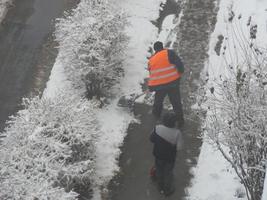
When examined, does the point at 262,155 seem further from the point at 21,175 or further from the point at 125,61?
the point at 125,61

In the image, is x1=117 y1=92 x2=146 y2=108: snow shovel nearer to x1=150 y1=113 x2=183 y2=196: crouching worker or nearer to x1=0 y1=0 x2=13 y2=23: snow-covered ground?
x1=150 y1=113 x2=183 y2=196: crouching worker

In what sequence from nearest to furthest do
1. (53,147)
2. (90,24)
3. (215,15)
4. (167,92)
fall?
1. (53,147)
2. (167,92)
3. (90,24)
4. (215,15)

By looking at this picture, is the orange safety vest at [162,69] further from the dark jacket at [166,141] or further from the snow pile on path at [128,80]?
the dark jacket at [166,141]

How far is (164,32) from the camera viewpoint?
12.7 metres

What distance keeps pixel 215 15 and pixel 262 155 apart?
222 inches

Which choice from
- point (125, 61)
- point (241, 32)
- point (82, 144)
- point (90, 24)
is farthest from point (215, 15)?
point (82, 144)

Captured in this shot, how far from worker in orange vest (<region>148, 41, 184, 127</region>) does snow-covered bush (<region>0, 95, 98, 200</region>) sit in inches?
51.0

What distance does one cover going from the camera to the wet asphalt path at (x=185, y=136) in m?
9.68

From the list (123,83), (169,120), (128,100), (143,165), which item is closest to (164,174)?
(143,165)

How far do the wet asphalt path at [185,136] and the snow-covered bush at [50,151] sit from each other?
2.31 feet

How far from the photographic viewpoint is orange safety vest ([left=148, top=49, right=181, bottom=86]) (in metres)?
10.1

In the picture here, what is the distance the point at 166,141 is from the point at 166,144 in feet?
0.17

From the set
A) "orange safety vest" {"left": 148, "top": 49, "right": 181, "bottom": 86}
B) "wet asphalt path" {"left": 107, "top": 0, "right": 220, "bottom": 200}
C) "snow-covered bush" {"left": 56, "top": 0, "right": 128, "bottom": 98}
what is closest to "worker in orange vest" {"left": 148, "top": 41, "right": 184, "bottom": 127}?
"orange safety vest" {"left": 148, "top": 49, "right": 181, "bottom": 86}

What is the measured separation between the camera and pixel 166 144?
9.00 m
